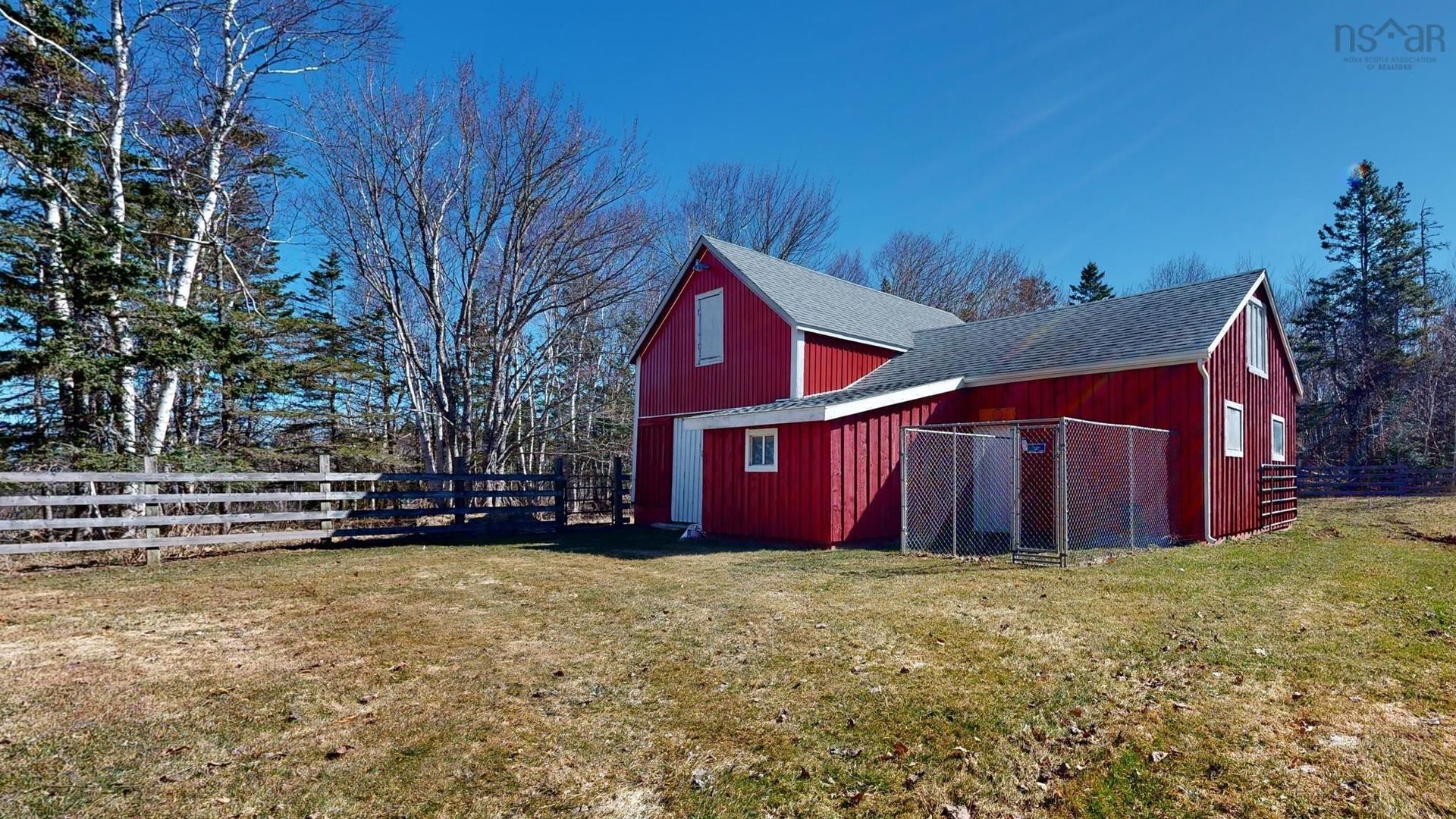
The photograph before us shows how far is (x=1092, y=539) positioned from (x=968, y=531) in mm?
1931

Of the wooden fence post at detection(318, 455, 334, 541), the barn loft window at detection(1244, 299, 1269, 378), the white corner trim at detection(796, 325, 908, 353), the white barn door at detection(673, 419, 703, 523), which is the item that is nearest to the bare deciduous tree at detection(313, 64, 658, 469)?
the white barn door at detection(673, 419, 703, 523)

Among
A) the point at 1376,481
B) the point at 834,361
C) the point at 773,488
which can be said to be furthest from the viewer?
the point at 1376,481

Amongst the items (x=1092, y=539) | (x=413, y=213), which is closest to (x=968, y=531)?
(x=1092, y=539)

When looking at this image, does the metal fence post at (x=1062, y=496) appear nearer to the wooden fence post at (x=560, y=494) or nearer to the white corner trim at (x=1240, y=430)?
the white corner trim at (x=1240, y=430)

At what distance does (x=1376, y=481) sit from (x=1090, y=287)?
17.7 metres

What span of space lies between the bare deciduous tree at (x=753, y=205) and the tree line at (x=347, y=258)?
0.10 metres

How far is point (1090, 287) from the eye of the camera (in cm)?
3816

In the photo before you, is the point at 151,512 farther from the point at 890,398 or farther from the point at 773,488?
the point at 890,398

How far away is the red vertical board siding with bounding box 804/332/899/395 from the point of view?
13.2 meters

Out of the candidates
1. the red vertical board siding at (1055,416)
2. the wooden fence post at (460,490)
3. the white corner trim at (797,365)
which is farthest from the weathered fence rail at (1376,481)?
the wooden fence post at (460,490)

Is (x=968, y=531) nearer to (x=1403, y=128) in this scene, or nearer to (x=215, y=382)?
(x=1403, y=128)

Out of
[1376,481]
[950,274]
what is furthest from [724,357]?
[1376,481]

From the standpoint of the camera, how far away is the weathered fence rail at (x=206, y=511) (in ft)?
26.9

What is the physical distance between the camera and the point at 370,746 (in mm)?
3141
